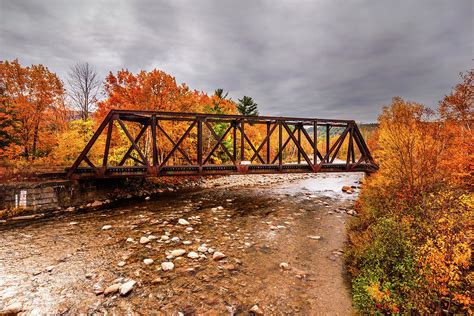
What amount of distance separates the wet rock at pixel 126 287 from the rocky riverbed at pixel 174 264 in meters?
0.02

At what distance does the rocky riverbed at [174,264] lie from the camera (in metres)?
3.96

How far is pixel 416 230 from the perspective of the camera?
4664 millimetres

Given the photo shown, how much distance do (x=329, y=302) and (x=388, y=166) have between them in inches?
243

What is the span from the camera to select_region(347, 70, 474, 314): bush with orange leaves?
11.0ft

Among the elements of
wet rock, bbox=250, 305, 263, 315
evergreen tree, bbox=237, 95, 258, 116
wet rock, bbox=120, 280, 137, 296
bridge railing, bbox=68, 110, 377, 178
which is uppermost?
evergreen tree, bbox=237, 95, 258, 116

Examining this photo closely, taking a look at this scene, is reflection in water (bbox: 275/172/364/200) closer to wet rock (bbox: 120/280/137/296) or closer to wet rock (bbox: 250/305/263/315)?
wet rock (bbox: 250/305/263/315)

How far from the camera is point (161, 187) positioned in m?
15.9

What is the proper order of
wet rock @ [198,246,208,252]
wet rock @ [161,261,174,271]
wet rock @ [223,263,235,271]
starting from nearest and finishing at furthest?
1. wet rock @ [161,261,174,271]
2. wet rock @ [223,263,235,271]
3. wet rock @ [198,246,208,252]

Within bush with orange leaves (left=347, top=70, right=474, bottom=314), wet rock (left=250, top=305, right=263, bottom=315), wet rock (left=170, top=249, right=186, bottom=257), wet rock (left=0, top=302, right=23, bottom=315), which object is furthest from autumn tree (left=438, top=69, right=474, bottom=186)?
wet rock (left=0, top=302, right=23, bottom=315)

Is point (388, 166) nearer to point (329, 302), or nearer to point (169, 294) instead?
point (329, 302)

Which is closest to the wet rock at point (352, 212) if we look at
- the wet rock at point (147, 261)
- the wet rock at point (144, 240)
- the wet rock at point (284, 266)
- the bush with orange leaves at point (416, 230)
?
the bush with orange leaves at point (416, 230)

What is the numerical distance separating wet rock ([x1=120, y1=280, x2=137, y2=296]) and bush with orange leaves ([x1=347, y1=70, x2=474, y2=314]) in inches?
195

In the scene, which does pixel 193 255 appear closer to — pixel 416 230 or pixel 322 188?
pixel 416 230

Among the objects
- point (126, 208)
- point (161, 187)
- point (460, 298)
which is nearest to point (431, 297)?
point (460, 298)
